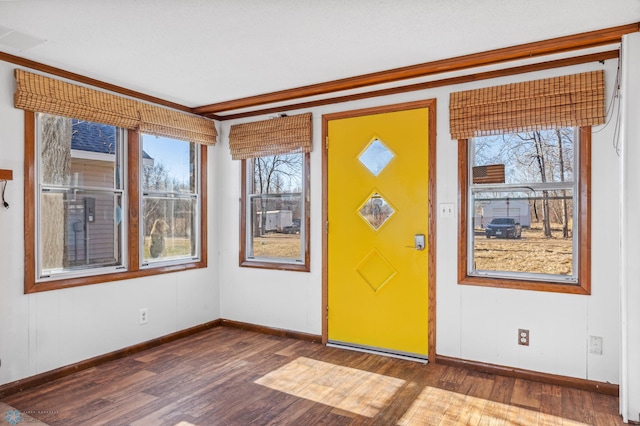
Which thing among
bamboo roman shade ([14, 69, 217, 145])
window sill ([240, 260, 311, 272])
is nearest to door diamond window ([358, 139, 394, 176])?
window sill ([240, 260, 311, 272])

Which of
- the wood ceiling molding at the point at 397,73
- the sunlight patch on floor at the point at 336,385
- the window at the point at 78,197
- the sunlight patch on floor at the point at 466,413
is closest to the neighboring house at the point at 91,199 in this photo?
the window at the point at 78,197

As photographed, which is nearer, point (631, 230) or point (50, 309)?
point (631, 230)

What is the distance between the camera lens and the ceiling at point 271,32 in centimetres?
229

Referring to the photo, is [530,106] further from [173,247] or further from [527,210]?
[173,247]

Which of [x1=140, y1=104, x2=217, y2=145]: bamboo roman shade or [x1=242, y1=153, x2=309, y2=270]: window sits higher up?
[x1=140, y1=104, x2=217, y2=145]: bamboo roman shade

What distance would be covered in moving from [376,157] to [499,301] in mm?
1662

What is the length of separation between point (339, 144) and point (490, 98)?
1.44 metres

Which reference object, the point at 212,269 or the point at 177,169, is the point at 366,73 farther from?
the point at 212,269

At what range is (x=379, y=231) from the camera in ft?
12.5

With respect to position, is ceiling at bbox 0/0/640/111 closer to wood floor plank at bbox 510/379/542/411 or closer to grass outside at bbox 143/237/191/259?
grass outside at bbox 143/237/191/259

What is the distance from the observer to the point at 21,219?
3.04 meters

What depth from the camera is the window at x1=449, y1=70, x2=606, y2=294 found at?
3.03m

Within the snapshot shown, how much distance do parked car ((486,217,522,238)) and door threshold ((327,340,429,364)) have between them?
1.24 m

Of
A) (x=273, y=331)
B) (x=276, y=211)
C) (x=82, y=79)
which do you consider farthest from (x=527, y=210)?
(x=82, y=79)
